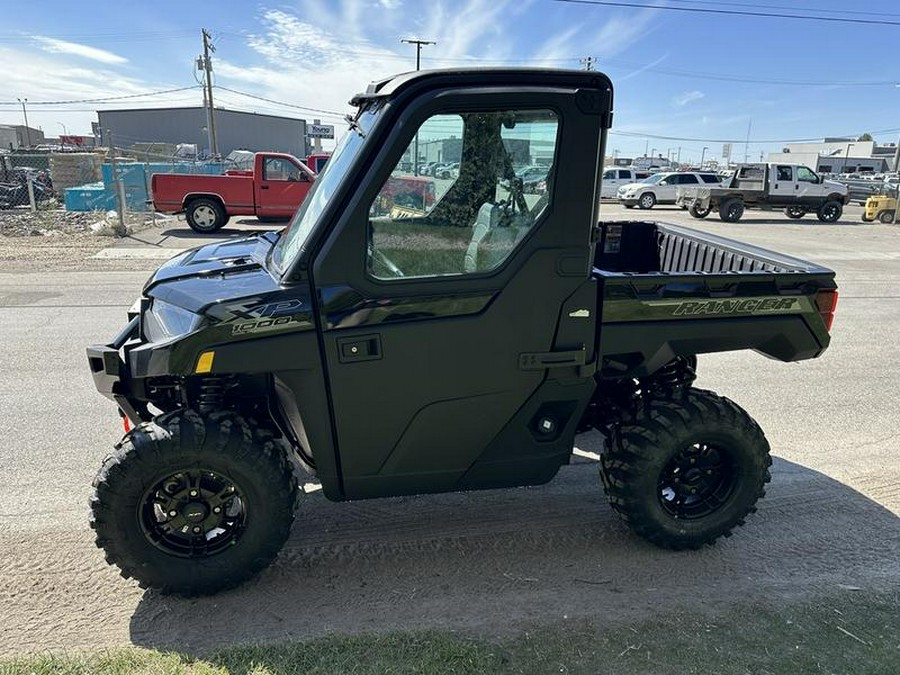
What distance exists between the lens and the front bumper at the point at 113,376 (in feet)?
9.17

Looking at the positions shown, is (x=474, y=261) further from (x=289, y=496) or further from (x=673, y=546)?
(x=673, y=546)

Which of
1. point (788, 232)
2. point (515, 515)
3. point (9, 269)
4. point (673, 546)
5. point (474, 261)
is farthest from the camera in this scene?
point (788, 232)

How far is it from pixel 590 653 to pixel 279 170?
49.3 ft

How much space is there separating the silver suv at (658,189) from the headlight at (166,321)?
26.8 metres

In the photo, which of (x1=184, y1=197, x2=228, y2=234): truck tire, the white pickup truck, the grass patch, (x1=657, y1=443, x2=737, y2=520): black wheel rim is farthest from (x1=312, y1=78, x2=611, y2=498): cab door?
the white pickup truck

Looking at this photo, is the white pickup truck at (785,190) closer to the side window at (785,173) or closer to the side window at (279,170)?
the side window at (785,173)

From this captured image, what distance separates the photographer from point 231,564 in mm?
2801

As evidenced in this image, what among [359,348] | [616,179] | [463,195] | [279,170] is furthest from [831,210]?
[359,348]

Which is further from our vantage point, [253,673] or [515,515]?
[515,515]

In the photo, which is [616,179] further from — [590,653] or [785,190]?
[590,653]

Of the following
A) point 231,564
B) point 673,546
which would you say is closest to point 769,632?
point 673,546

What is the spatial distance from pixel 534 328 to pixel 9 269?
10501 millimetres

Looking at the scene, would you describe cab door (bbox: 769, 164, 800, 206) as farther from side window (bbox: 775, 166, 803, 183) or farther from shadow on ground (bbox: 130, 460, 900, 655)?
shadow on ground (bbox: 130, 460, 900, 655)

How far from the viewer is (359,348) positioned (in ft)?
8.66
